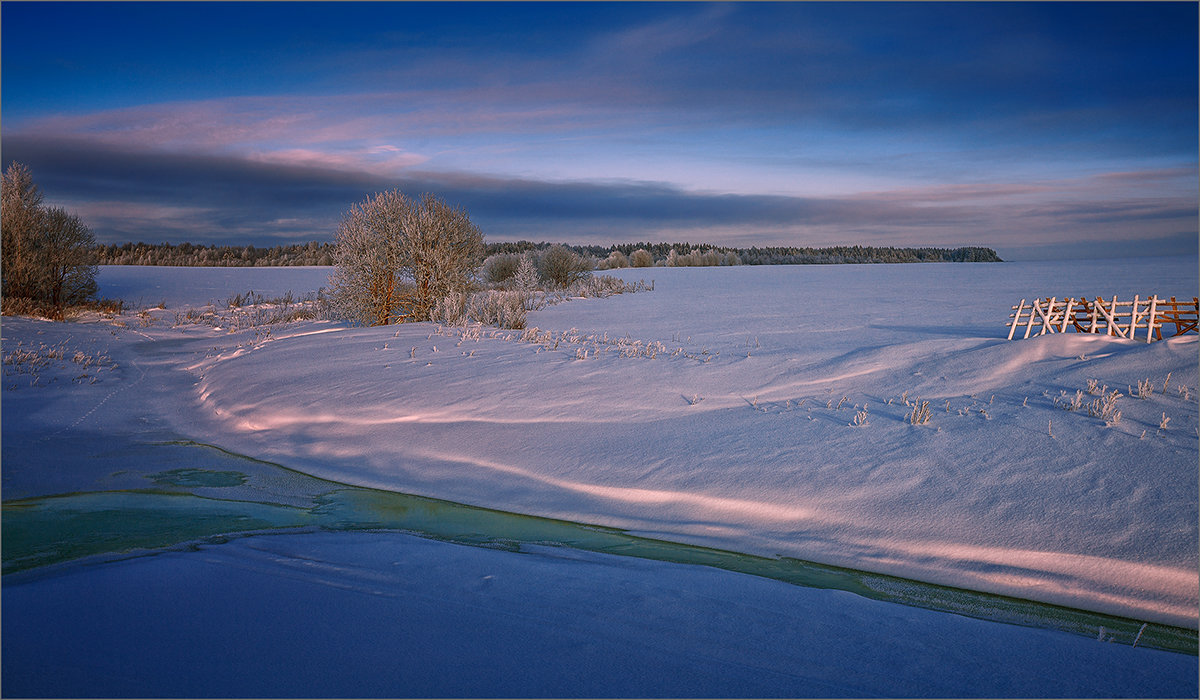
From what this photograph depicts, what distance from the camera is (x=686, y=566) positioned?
3.96m

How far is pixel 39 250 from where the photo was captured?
15.9 meters

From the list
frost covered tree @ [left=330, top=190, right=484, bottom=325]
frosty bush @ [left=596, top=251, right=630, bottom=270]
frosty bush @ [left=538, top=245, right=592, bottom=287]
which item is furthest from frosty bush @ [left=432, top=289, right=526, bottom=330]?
frosty bush @ [left=596, top=251, right=630, bottom=270]

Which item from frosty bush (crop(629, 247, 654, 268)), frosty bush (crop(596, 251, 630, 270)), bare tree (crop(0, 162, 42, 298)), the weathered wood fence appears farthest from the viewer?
frosty bush (crop(629, 247, 654, 268))

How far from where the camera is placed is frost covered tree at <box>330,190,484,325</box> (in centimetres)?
1266

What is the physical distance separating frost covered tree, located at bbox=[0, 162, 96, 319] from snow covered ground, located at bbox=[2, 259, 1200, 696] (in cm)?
750

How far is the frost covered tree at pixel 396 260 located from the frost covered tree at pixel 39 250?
7456 millimetres

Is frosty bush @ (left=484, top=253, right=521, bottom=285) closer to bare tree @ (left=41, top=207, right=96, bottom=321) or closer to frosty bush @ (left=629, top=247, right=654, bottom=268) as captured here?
bare tree @ (left=41, top=207, right=96, bottom=321)

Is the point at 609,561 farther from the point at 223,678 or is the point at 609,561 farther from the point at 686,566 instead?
the point at 223,678

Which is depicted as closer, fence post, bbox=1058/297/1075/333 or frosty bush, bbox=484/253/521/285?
fence post, bbox=1058/297/1075/333

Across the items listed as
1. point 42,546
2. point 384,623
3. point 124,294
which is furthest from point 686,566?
point 124,294

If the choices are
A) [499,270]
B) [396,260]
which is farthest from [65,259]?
[499,270]

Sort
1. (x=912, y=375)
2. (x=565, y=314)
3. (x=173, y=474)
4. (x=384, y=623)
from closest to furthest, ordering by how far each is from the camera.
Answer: (x=384, y=623), (x=173, y=474), (x=912, y=375), (x=565, y=314)

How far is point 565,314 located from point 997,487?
39.2ft

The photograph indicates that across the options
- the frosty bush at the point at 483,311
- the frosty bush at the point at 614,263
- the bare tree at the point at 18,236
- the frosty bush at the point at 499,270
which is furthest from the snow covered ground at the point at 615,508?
the frosty bush at the point at 614,263
